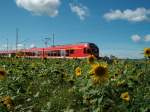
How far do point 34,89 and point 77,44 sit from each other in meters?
32.7

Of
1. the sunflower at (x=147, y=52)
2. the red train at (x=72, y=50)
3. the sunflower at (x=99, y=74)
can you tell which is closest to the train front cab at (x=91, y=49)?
the red train at (x=72, y=50)

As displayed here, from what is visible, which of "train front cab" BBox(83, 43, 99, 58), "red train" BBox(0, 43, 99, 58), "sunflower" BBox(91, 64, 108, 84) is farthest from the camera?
"red train" BBox(0, 43, 99, 58)

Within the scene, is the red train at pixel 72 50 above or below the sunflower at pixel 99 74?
above

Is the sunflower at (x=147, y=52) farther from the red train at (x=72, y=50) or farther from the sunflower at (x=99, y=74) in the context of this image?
the red train at (x=72, y=50)

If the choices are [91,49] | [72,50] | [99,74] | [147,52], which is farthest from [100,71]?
[72,50]

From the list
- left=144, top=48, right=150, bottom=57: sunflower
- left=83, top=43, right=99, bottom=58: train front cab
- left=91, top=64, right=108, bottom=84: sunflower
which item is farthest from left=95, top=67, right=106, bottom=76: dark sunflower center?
left=83, top=43, right=99, bottom=58: train front cab

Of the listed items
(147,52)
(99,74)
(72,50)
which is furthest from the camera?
(72,50)

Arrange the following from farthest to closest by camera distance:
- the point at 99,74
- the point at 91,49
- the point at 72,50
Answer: the point at 72,50 → the point at 91,49 → the point at 99,74

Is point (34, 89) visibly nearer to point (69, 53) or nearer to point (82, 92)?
point (82, 92)

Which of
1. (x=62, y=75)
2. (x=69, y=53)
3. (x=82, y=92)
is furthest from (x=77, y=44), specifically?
(x=82, y=92)

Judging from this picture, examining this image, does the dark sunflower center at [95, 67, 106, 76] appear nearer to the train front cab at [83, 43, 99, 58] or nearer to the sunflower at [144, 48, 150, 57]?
the sunflower at [144, 48, 150, 57]

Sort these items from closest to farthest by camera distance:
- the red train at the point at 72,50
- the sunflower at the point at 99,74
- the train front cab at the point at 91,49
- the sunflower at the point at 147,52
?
the sunflower at the point at 99,74, the sunflower at the point at 147,52, the train front cab at the point at 91,49, the red train at the point at 72,50

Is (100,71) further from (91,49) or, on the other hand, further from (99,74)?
(91,49)

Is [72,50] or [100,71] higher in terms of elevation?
[72,50]
